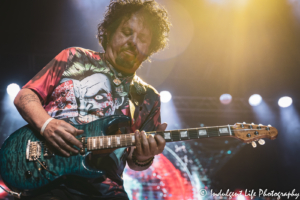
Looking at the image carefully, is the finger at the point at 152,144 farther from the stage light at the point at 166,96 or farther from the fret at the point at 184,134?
the stage light at the point at 166,96

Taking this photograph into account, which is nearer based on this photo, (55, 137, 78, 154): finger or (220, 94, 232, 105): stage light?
(55, 137, 78, 154): finger

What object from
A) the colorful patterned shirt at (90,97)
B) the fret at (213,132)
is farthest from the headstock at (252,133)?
the colorful patterned shirt at (90,97)

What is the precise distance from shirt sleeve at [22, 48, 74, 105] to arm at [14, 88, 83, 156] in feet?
0.44

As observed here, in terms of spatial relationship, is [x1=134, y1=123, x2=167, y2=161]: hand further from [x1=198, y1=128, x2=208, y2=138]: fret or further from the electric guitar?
[x1=198, y1=128, x2=208, y2=138]: fret

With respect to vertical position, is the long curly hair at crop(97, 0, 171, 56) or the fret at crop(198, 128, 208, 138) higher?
the long curly hair at crop(97, 0, 171, 56)

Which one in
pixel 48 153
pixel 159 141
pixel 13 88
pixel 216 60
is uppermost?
pixel 216 60

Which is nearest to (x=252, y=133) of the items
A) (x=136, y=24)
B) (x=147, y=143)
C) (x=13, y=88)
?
(x=147, y=143)

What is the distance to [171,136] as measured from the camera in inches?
79.5

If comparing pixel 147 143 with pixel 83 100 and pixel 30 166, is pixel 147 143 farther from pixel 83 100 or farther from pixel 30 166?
pixel 30 166

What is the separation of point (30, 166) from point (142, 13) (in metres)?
2.42

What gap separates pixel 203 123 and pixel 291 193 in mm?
3982

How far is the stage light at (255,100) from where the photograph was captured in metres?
7.37

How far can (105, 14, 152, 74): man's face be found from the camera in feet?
7.75

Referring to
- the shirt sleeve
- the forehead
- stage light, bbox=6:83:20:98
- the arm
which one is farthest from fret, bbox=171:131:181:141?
stage light, bbox=6:83:20:98
